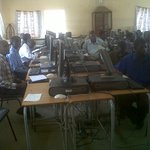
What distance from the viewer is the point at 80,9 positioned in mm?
9922

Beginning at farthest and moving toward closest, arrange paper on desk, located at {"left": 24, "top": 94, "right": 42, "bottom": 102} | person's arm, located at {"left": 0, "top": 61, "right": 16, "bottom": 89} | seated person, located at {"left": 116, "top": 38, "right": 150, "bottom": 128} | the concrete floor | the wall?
1. the wall
2. person's arm, located at {"left": 0, "top": 61, "right": 16, "bottom": 89}
3. seated person, located at {"left": 116, "top": 38, "right": 150, "bottom": 128}
4. the concrete floor
5. paper on desk, located at {"left": 24, "top": 94, "right": 42, "bottom": 102}

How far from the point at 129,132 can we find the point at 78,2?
7377 millimetres

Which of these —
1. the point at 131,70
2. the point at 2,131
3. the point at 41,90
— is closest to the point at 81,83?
the point at 41,90

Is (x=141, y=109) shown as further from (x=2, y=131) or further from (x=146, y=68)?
(x=2, y=131)

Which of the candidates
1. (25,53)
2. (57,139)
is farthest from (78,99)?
(25,53)

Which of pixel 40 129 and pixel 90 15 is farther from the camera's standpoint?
pixel 90 15

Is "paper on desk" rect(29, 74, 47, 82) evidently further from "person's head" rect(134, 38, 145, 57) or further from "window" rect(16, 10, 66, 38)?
"window" rect(16, 10, 66, 38)

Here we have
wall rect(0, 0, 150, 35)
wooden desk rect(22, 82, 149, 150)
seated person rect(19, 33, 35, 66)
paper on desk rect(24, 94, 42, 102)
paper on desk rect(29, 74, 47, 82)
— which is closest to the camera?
wooden desk rect(22, 82, 149, 150)

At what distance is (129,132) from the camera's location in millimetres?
3312

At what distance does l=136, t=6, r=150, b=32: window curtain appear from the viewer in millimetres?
10266

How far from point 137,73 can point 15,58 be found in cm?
223

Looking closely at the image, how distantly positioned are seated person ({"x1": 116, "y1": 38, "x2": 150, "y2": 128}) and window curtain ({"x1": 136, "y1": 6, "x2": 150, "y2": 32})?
7.29 meters

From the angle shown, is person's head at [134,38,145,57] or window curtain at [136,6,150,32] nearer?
person's head at [134,38,145,57]

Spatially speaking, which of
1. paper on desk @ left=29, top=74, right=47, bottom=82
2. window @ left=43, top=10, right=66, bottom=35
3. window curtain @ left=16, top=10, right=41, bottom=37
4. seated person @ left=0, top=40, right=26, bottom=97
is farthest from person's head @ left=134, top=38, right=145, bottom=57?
window curtain @ left=16, top=10, right=41, bottom=37
